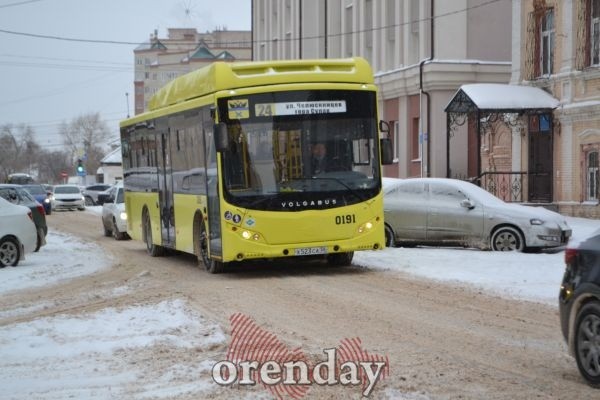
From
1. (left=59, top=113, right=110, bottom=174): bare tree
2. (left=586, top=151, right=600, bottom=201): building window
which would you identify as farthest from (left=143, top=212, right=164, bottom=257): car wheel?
(left=59, top=113, right=110, bottom=174): bare tree

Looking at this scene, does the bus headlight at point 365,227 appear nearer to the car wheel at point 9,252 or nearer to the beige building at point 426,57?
the car wheel at point 9,252

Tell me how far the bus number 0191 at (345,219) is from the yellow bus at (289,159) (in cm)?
2

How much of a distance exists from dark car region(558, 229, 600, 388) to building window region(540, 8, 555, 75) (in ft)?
80.6

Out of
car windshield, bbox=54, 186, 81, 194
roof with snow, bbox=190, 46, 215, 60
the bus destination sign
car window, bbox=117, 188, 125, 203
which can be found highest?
roof with snow, bbox=190, 46, 215, 60

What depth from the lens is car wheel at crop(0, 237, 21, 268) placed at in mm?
20109

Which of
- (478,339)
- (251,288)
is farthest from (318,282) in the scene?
(478,339)

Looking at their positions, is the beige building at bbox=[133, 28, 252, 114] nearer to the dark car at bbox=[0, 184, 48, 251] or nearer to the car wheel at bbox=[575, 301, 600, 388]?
the dark car at bbox=[0, 184, 48, 251]

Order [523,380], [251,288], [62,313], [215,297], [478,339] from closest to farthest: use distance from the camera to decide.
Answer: [523,380]
[478,339]
[62,313]
[215,297]
[251,288]

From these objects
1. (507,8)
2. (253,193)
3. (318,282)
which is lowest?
(318,282)

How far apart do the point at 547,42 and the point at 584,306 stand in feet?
83.4

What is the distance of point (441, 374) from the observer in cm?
812

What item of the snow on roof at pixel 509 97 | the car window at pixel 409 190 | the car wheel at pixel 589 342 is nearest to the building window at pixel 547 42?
the snow on roof at pixel 509 97

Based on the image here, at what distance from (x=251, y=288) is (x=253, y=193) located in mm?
1895

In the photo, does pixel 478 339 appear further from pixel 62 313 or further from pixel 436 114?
pixel 436 114
